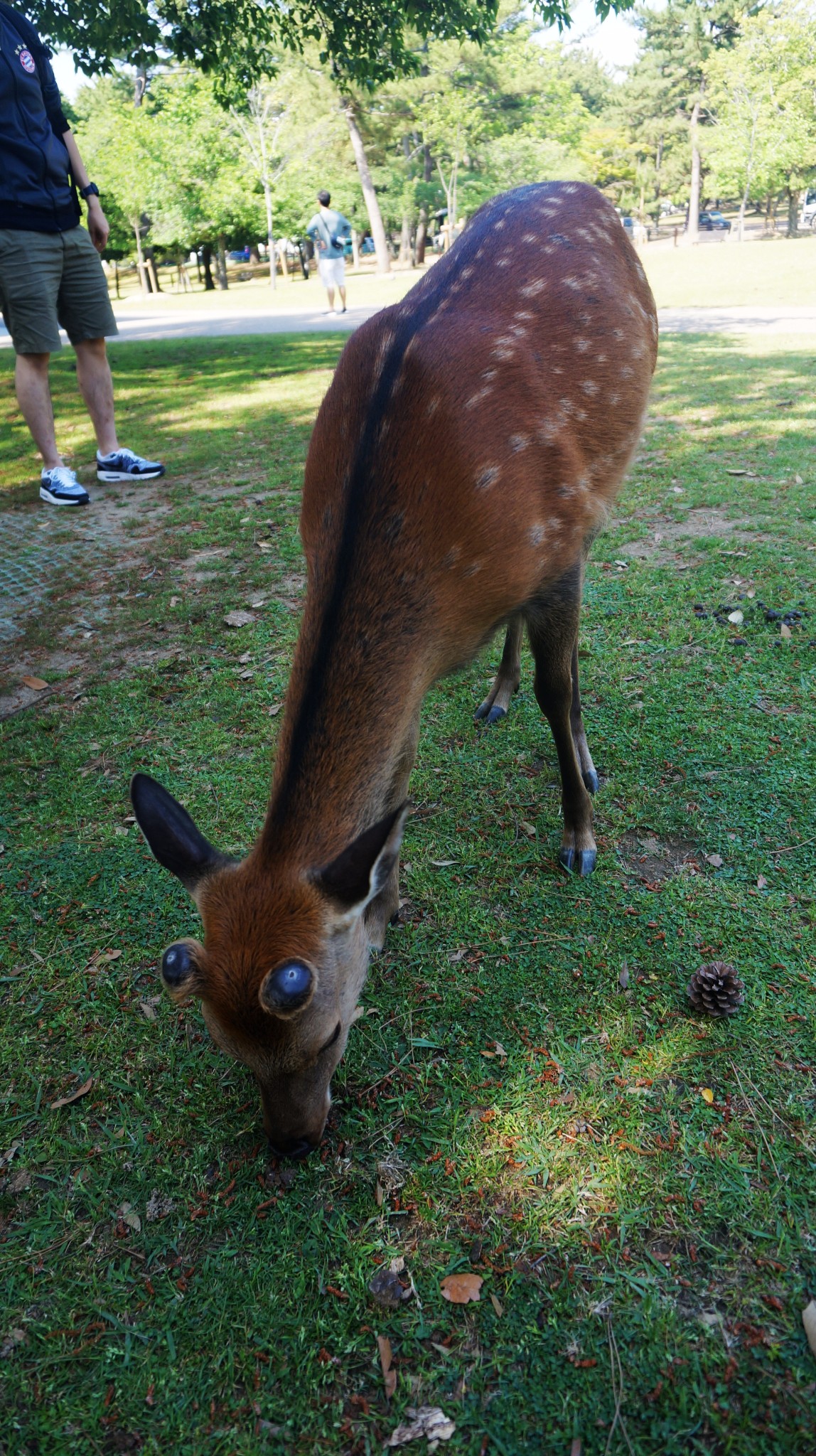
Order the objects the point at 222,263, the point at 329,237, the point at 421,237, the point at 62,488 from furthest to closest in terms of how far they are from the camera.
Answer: the point at 421,237
the point at 222,263
the point at 329,237
the point at 62,488

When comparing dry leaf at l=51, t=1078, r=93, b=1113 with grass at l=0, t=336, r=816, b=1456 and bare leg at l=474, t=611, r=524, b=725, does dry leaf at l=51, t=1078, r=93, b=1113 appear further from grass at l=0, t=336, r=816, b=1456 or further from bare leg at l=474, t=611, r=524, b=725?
bare leg at l=474, t=611, r=524, b=725

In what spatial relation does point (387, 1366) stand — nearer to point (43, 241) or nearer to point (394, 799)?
point (394, 799)

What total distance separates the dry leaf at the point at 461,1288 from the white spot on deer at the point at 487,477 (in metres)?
2.21

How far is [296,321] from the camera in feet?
72.6

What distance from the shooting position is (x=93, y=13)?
8477mm

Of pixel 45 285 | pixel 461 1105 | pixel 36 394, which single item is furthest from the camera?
pixel 36 394

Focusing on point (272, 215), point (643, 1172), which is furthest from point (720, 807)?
point (272, 215)

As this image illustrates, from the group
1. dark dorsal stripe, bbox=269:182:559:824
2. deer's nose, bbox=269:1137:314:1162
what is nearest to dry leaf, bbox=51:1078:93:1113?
deer's nose, bbox=269:1137:314:1162

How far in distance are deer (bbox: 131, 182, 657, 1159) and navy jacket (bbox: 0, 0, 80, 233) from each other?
393cm

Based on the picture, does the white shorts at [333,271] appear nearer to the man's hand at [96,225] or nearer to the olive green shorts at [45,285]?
the man's hand at [96,225]

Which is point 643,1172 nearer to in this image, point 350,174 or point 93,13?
point 93,13

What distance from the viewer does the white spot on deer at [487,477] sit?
2820 mm

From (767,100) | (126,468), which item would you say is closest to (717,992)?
(126,468)

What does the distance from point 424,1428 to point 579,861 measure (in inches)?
75.6
